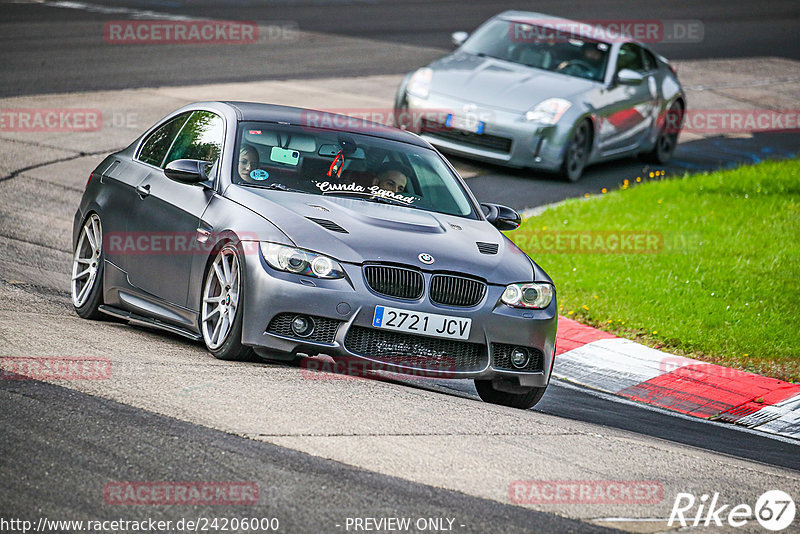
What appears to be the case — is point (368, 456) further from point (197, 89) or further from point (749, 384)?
point (197, 89)

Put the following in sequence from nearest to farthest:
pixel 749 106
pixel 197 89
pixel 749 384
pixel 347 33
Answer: pixel 749 384, pixel 197 89, pixel 749 106, pixel 347 33

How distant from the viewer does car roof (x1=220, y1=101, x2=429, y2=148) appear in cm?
811

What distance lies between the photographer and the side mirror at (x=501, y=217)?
8.28 m

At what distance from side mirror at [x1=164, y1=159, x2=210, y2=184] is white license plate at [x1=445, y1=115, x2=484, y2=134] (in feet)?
25.0

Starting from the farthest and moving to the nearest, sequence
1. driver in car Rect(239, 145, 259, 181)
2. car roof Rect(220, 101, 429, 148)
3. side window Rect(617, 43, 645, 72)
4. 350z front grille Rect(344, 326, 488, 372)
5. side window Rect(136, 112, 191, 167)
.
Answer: side window Rect(617, 43, 645, 72)
side window Rect(136, 112, 191, 167)
car roof Rect(220, 101, 429, 148)
driver in car Rect(239, 145, 259, 181)
350z front grille Rect(344, 326, 488, 372)

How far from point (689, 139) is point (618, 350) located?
1105 centimetres

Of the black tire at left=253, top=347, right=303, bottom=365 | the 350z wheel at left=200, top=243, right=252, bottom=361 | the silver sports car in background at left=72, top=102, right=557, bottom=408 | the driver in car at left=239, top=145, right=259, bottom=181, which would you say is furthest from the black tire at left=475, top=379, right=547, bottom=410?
the driver in car at left=239, top=145, right=259, bottom=181

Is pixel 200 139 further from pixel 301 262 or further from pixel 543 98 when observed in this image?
pixel 543 98

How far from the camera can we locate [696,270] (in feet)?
37.8

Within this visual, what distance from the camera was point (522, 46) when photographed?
A: 16.5 meters

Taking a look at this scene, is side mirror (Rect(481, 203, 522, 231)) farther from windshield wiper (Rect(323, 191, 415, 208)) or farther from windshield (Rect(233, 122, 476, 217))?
windshield wiper (Rect(323, 191, 415, 208))

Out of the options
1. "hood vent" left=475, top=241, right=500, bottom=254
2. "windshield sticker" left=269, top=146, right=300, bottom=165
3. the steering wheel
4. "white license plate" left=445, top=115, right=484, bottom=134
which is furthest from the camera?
the steering wheel

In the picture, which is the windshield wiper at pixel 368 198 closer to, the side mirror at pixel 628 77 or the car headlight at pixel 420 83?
the car headlight at pixel 420 83

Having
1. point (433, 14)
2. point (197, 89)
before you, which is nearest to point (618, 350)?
point (197, 89)
